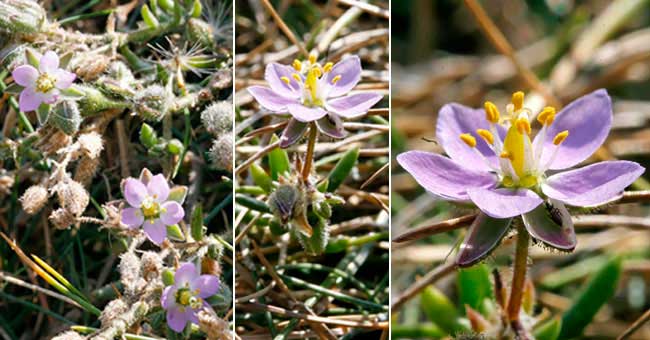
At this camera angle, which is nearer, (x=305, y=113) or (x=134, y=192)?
(x=305, y=113)

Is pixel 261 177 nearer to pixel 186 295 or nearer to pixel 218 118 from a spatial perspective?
Answer: pixel 218 118

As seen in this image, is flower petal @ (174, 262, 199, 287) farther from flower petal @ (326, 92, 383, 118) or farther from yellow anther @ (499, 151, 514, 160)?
yellow anther @ (499, 151, 514, 160)

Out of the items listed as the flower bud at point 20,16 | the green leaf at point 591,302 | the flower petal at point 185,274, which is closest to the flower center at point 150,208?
the flower petal at point 185,274

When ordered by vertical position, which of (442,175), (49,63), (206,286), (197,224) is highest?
(49,63)

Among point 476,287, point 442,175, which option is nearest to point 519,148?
point 442,175

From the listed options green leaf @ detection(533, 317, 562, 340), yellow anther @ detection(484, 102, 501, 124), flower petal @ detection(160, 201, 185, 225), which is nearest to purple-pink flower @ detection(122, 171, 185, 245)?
flower petal @ detection(160, 201, 185, 225)

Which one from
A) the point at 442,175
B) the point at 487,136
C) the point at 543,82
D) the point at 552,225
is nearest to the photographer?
the point at 552,225

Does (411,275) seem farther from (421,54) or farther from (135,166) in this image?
(421,54)
